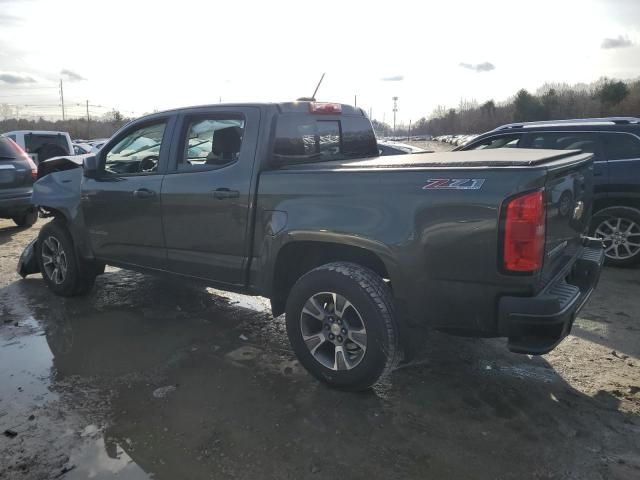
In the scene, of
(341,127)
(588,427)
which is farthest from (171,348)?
(588,427)

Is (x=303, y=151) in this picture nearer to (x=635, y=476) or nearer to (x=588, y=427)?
(x=588, y=427)

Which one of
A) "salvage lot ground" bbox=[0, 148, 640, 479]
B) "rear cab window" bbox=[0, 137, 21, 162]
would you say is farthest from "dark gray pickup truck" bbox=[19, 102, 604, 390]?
"rear cab window" bbox=[0, 137, 21, 162]

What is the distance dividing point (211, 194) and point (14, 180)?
6.34 metres

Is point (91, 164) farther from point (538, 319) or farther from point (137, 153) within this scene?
point (538, 319)

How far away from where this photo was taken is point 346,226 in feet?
10.4

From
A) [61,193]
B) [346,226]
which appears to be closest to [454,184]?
[346,226]

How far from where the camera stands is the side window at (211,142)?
3.93m

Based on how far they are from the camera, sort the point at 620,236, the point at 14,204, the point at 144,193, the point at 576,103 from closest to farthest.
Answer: the point at 144,193 → the point at 620,236 → the point at 14,204 → the point at 576,103

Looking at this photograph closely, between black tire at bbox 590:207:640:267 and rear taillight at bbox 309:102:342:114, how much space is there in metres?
3.78

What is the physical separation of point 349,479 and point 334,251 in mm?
1496

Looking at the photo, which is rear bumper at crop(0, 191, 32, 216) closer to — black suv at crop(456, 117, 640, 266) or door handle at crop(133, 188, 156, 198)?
door handle at crop(133, 188, 156, 198)

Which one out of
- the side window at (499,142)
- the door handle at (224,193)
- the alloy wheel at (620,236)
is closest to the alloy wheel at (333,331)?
the door handle at (224,193)

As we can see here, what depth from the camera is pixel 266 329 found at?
4.60 m

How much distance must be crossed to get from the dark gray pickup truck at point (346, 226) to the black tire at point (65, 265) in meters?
0.50
